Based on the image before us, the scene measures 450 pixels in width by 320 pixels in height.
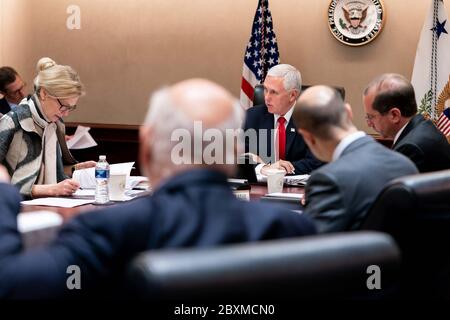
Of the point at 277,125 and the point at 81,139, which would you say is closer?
the point at 277,125

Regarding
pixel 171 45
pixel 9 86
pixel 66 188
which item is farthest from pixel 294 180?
pixel 171 45

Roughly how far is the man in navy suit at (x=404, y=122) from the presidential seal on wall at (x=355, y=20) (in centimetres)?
312

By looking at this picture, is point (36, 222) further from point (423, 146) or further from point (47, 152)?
point (423, 146)

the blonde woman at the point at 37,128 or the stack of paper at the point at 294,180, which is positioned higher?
the blonde woman at the point at 37,128

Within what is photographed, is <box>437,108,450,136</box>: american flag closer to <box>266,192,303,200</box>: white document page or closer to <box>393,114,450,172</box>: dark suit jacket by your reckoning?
<box>393,114,450,172</box>: dark suit jacket

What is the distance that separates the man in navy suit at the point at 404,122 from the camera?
3594 mm

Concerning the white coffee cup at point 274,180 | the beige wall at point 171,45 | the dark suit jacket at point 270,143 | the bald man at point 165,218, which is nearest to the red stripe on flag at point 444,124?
the beige wall at point 171,45

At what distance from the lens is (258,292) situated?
4.24 ft

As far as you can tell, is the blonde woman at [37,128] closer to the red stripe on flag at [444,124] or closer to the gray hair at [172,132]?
the gray hair at [172,132]

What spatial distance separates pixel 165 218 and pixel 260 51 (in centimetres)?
542

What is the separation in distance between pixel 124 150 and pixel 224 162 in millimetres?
5946

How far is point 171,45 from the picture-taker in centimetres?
746
